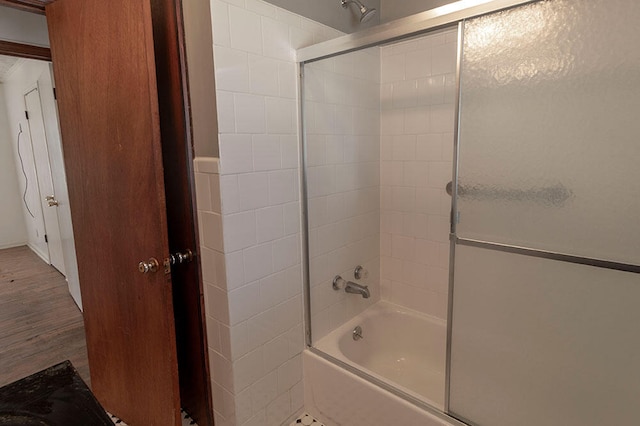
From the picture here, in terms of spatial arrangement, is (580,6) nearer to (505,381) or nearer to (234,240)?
(505,381)

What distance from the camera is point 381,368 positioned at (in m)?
2.01

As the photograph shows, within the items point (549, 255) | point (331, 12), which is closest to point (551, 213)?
point (549, 255)

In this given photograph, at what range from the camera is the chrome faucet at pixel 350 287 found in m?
1.91

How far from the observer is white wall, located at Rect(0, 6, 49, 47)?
2.06 meters

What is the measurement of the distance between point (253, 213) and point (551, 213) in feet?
3.49

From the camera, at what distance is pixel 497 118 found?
3.50 ft

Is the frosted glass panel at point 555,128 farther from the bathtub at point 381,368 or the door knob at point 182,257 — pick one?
the door knob at point 182,257

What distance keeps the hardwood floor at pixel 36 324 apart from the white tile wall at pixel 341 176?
158 centimetres

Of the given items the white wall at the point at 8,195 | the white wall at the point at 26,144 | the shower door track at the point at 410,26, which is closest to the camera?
the shower door track at the point at 410,26

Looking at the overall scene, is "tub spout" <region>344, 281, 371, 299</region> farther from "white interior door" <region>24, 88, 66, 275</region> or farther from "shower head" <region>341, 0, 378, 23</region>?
"white interior door" <region>24, 88, 66, 275</region>

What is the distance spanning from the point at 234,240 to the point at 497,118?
104 centimetres

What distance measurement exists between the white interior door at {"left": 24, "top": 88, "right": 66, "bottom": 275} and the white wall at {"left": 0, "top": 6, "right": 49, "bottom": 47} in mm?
1179

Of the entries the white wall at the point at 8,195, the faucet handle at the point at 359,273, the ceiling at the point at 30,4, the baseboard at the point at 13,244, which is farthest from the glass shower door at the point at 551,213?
the baseboard at the point at 13,244

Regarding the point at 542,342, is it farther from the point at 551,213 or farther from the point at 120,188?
the point at 120,188
